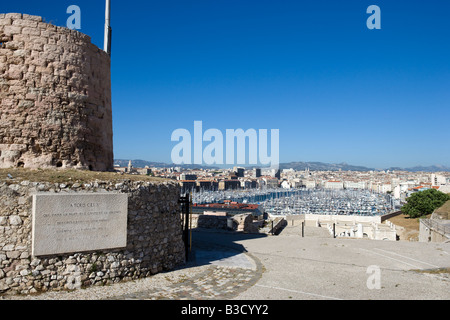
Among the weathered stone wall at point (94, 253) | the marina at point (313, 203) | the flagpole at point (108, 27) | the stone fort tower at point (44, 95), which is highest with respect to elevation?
the flagpole at point (108, 27)

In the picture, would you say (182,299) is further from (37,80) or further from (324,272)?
(37,80)

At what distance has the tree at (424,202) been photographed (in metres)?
54.0

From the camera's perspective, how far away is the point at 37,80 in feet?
31.0

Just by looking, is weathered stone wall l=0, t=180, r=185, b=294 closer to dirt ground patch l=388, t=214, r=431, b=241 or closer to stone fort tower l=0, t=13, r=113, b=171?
stone fort tower l=0, t=13, r=113, b=171

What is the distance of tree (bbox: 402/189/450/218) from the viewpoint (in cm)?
5400

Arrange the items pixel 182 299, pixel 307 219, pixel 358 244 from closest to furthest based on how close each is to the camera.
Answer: pixel 182 299, pixel 358 244, pixel 307 219

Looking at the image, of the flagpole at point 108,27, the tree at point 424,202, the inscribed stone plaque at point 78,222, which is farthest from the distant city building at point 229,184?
the inscribed stone plaque at point 78,222

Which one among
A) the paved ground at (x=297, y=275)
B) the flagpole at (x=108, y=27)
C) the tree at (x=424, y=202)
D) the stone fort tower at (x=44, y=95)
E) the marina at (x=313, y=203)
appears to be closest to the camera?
the paved ground at (x=297, y=275)

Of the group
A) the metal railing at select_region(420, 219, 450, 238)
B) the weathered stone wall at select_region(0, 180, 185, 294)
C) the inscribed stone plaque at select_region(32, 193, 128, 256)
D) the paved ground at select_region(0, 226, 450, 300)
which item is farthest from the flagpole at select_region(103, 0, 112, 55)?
the metal railing at select_region(420, 219, 450, 238)

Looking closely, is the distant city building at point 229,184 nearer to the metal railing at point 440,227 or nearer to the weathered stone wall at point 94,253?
the metal railing at point 440,227

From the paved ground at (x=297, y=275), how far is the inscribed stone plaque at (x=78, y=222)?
1.01 meters

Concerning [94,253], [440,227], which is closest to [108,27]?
[94,253]
